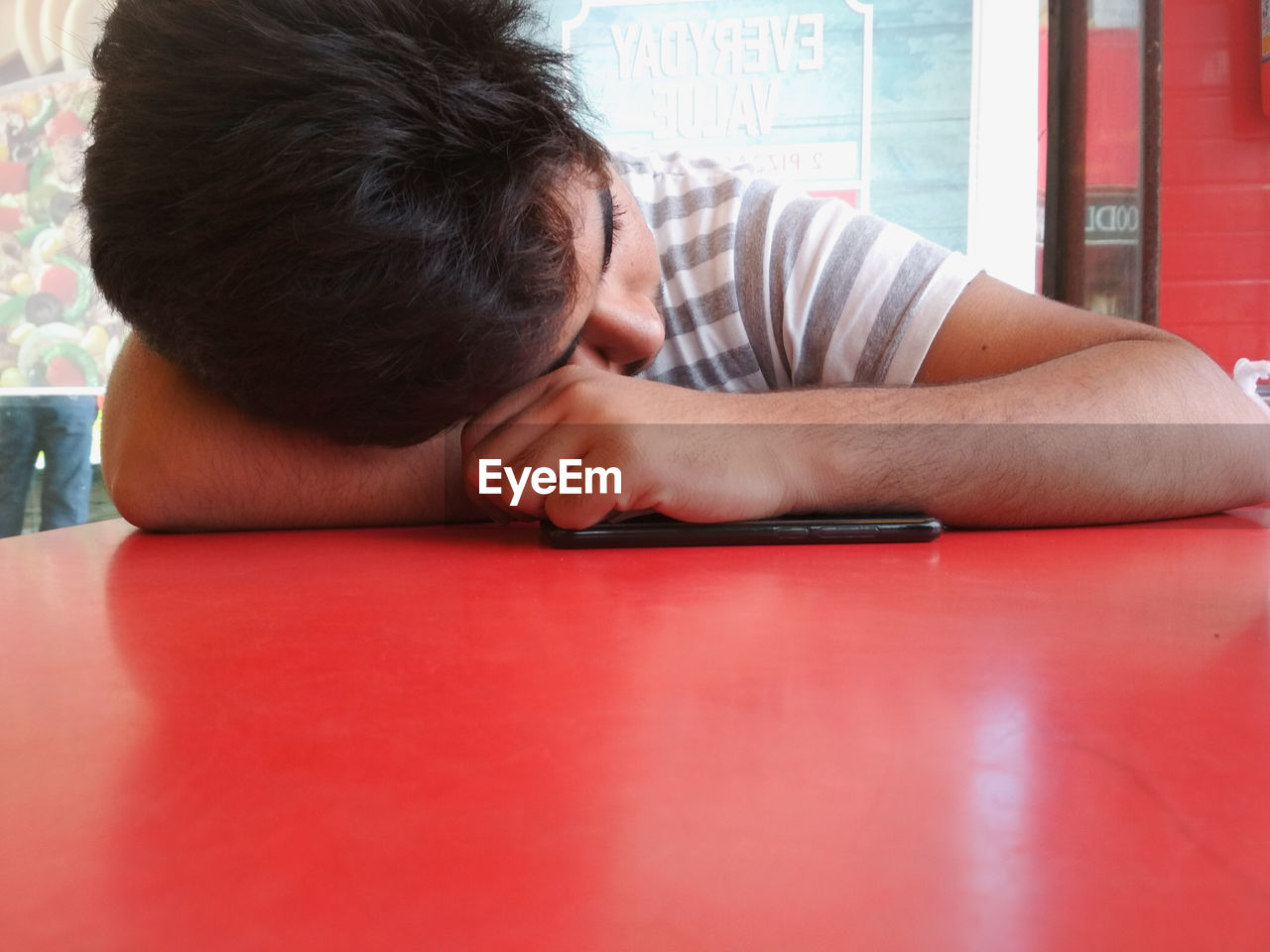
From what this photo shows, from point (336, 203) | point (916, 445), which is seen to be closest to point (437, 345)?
point (336, 203)

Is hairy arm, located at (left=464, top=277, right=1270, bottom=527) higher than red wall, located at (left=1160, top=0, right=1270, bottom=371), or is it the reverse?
red wall, located at (left=1160, top=0, right=1270, bottom=371)

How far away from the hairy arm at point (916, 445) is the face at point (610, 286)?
0.10 metres

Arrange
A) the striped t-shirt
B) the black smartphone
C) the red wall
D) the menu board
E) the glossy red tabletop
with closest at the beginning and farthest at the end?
the glossy red tabletop < the black smartphone < the striped t-shirt < the red wall < the menu board

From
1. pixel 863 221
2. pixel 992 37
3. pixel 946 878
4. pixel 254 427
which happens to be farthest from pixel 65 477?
pixel 946 878

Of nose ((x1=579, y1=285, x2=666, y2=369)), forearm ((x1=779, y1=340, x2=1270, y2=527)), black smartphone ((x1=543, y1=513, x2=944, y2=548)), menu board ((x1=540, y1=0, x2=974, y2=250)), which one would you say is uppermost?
menu board ((x1=540, y1=0, x2=974, y2=250))

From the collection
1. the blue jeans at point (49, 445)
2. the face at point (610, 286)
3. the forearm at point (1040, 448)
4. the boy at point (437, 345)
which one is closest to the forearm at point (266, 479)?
the boy at point (437, 345)

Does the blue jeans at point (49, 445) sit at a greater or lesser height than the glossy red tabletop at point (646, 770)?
lesser

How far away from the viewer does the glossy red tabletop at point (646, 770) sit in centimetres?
17

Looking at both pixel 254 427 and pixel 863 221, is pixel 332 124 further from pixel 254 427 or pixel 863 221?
pixel 863 221

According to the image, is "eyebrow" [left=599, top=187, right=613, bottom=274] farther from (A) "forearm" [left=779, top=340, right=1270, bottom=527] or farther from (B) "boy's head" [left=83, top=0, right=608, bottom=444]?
(A) "forearm" [left=779, top=340, right=1270, bottom=527]

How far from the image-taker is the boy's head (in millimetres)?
692

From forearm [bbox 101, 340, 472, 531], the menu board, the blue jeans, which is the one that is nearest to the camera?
forearm [bbox 101, 340, 472, 531]

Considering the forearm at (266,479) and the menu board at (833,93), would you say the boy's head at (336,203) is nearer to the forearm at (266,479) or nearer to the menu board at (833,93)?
the forearm at (266,479)

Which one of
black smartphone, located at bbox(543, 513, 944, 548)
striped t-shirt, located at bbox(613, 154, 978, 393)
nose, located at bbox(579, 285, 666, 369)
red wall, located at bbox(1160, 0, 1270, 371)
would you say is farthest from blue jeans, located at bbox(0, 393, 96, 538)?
red wall, located at bbox(1160, 0, 1270, 371)
